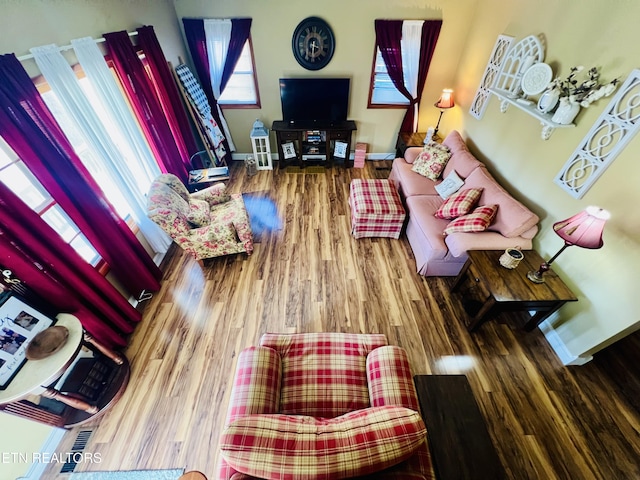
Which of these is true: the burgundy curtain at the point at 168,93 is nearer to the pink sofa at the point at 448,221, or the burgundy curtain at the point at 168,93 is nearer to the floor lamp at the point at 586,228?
the pink sofa at the point at 448,221

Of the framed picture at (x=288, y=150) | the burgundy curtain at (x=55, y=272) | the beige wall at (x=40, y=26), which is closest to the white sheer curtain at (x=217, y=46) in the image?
the beige wall at (x=40, y=26)

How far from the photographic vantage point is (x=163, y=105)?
3.16 metres

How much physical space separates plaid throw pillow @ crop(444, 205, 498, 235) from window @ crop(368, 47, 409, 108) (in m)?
2.43

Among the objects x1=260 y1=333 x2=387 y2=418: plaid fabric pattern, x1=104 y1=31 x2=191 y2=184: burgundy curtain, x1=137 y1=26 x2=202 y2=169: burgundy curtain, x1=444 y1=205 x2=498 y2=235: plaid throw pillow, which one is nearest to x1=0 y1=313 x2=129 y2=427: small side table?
x1=260 y1=333 x2=387 y2=418: plaid fabric pattern

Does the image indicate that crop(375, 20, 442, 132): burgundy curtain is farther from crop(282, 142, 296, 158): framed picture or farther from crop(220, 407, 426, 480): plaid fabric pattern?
crop(220, 407, 426, 480): plaid fabric pattern

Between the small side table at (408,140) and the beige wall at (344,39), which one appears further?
the small side table at (408,140)

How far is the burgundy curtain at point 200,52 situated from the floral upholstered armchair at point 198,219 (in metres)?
1.80

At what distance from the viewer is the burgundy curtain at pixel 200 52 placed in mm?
3412

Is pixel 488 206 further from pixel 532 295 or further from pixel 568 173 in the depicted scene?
pixel 532 295

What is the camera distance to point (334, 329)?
2.40 metres

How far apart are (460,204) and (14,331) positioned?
3474 mm

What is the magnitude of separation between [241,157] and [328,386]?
4.11 meters

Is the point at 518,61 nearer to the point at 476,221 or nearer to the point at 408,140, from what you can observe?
the point at 408,140

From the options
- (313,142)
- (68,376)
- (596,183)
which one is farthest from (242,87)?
(596,183)
